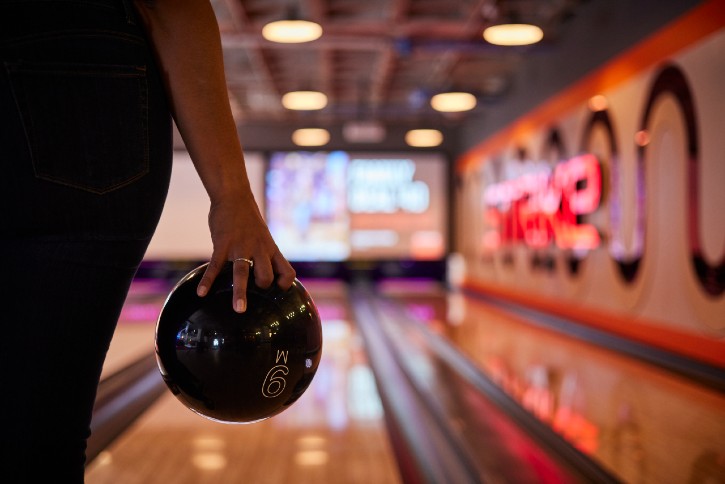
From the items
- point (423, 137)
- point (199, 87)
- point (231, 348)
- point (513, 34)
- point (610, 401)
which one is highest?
point (423, 137)

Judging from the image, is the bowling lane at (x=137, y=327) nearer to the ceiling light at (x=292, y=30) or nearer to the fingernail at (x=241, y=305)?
the ceiling light at (x=292, y=30)

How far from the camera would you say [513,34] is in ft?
20.7

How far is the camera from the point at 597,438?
3.29 m

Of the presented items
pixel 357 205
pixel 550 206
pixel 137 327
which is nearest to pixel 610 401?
pixel 550 206

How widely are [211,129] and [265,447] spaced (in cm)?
253

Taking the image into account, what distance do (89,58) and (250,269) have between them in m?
0.31

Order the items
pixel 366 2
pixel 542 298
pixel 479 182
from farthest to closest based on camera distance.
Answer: pixel 479 182
pixel 542 298
pixel 366 2

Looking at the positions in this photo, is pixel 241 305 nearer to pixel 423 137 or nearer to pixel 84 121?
pixel 84 121

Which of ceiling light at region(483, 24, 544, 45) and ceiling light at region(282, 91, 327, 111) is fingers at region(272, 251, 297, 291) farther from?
ceiling light at region(282, 91, 327, 111)

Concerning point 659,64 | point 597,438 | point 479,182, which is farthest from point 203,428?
point 479,182

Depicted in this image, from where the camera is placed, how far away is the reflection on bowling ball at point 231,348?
970mm

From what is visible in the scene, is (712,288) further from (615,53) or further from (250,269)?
(250,269)

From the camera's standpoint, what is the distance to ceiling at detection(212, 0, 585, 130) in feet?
24.4

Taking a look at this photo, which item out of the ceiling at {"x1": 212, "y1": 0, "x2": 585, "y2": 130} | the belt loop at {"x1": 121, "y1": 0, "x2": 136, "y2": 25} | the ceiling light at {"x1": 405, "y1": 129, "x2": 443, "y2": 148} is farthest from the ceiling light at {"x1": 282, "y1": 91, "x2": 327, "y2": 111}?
the belt loop at {"x1": 121, "y1": 0, "x2": 136, "y2": 25}
